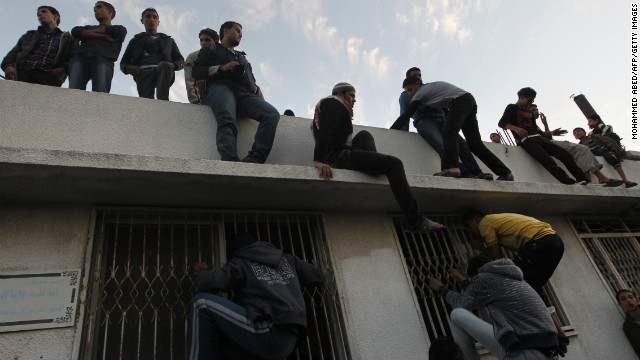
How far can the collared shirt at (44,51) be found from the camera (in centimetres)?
406

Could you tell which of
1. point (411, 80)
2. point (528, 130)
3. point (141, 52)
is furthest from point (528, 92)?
point (141, 52)

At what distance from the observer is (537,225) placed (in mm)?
3648

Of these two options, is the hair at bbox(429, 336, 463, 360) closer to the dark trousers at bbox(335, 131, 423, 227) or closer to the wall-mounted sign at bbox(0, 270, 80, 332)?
the dark trousers at bbox(335, 131, 423, 227)

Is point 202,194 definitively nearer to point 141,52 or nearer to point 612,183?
point 141,52

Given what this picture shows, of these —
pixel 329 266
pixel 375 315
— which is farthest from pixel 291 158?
pixel 375 315

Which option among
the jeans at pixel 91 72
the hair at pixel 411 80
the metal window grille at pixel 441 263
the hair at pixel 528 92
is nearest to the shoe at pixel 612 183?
the hair at pixel 528 92

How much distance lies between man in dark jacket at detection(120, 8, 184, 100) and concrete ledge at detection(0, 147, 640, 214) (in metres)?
1.81

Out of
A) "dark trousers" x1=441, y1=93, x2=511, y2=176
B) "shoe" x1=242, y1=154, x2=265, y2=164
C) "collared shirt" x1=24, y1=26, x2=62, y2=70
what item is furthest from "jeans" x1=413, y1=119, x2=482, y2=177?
"collared shirt" x1=24, y1=26, x2=62, y2=70

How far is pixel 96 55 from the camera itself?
13.8ft

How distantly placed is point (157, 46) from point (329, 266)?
11.3 ft

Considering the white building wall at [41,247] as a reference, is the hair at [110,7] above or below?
above

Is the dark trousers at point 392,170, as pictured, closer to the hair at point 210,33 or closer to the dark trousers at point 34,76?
the hair at point 210,33

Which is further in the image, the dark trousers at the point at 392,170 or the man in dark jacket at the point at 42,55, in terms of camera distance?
the man in dark jacket at the point at 42,55

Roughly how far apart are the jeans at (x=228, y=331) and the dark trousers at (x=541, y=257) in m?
2.34
